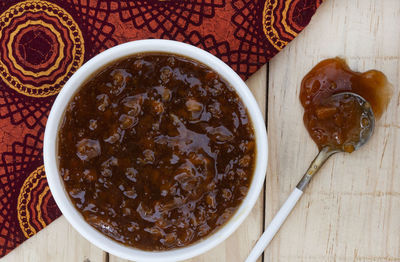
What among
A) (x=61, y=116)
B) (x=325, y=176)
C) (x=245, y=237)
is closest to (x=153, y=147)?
(x=61, y=116)

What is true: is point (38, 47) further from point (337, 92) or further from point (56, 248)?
point (337, 92)

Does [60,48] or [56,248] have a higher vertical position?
Answer: [60,48]

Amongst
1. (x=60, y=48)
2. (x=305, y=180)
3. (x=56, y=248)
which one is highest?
(x=60, y=48)

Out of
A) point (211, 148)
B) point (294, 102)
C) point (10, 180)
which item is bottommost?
point (10, 180)

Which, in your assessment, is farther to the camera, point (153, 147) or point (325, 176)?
point (325, 176)

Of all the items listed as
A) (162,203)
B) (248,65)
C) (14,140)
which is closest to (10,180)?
(14,140)

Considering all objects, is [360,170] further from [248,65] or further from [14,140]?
[14,140]
